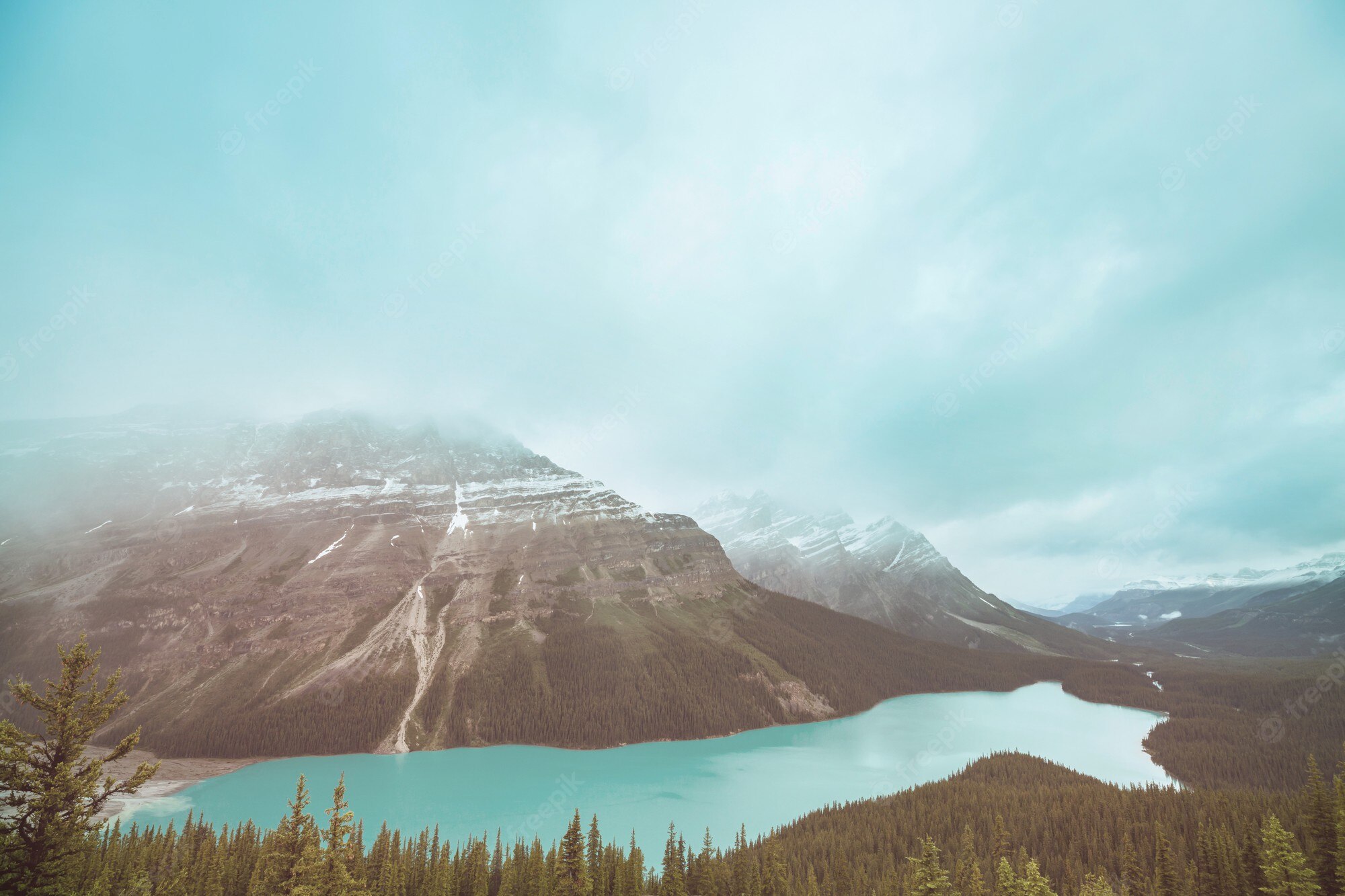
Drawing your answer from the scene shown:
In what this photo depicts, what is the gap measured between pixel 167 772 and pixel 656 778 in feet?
314

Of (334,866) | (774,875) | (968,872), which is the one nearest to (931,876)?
(774,875)

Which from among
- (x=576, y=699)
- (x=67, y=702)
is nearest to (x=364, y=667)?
(x=576, y=699)

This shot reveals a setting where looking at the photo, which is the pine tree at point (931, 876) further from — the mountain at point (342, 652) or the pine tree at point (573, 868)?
the mountain at point (342, 652)

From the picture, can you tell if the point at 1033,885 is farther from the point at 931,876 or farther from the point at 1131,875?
the point at 1131,875

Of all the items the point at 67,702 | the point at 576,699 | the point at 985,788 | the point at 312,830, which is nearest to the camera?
the point at 67,702

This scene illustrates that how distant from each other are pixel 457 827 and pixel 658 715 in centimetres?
7370

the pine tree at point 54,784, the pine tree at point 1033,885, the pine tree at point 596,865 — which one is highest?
the pine tree at point 54,784

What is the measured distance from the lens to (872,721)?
168 metres

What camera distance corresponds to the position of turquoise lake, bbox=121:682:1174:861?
9025 centimetres

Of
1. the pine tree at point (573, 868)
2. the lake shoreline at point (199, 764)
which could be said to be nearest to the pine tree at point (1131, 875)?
the pine tree at point (573, 868)

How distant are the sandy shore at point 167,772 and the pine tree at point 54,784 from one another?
110 metres

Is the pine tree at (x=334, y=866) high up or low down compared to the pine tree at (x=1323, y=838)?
up

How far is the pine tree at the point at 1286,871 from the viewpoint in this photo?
122 feet

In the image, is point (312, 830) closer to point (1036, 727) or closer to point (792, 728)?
point (792, 728)
